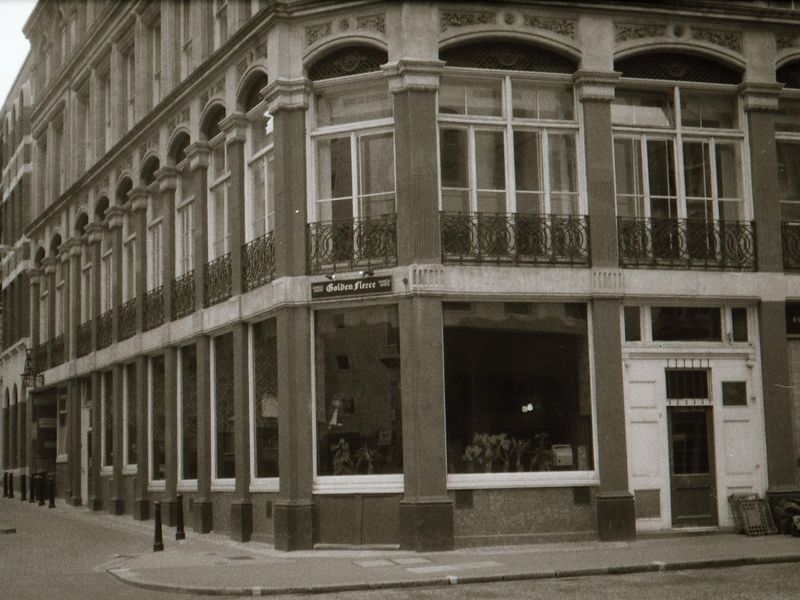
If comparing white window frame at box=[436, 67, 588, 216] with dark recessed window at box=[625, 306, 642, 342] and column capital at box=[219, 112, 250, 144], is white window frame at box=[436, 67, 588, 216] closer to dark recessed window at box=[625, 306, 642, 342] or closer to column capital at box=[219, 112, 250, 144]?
dark recessed window at box=[625, 306, 642, 342]

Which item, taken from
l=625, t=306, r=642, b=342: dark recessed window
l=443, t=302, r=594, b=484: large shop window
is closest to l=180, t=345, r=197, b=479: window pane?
l=443, t=302, r=594, b=484: large shop window

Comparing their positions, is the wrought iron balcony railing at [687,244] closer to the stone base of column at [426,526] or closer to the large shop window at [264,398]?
the stone base of column at [426,526]

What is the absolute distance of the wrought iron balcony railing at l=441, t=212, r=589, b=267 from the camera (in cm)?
1903

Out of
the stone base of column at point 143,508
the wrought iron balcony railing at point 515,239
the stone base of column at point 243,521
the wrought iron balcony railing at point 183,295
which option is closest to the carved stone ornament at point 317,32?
the wrought iron balcony railing at point 515,239

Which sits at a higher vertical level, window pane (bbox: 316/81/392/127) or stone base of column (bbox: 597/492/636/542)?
window pane (bbox: 316/81/392/127)

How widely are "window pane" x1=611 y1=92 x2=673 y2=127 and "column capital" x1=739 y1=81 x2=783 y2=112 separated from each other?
127cm

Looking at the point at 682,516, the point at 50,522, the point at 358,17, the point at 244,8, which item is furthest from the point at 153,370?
the point at 682,516

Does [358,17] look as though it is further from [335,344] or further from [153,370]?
[153,370]

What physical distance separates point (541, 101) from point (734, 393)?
5.86 metres

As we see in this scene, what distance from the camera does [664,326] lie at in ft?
65.9

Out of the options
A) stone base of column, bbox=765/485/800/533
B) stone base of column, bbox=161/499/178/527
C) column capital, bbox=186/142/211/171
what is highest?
column capital, bbox=186/142/211/171

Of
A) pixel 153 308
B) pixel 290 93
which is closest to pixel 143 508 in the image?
pixel 153 308

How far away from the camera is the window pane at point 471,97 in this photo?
63.7ft

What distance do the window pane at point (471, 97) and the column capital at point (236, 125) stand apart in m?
4.29
